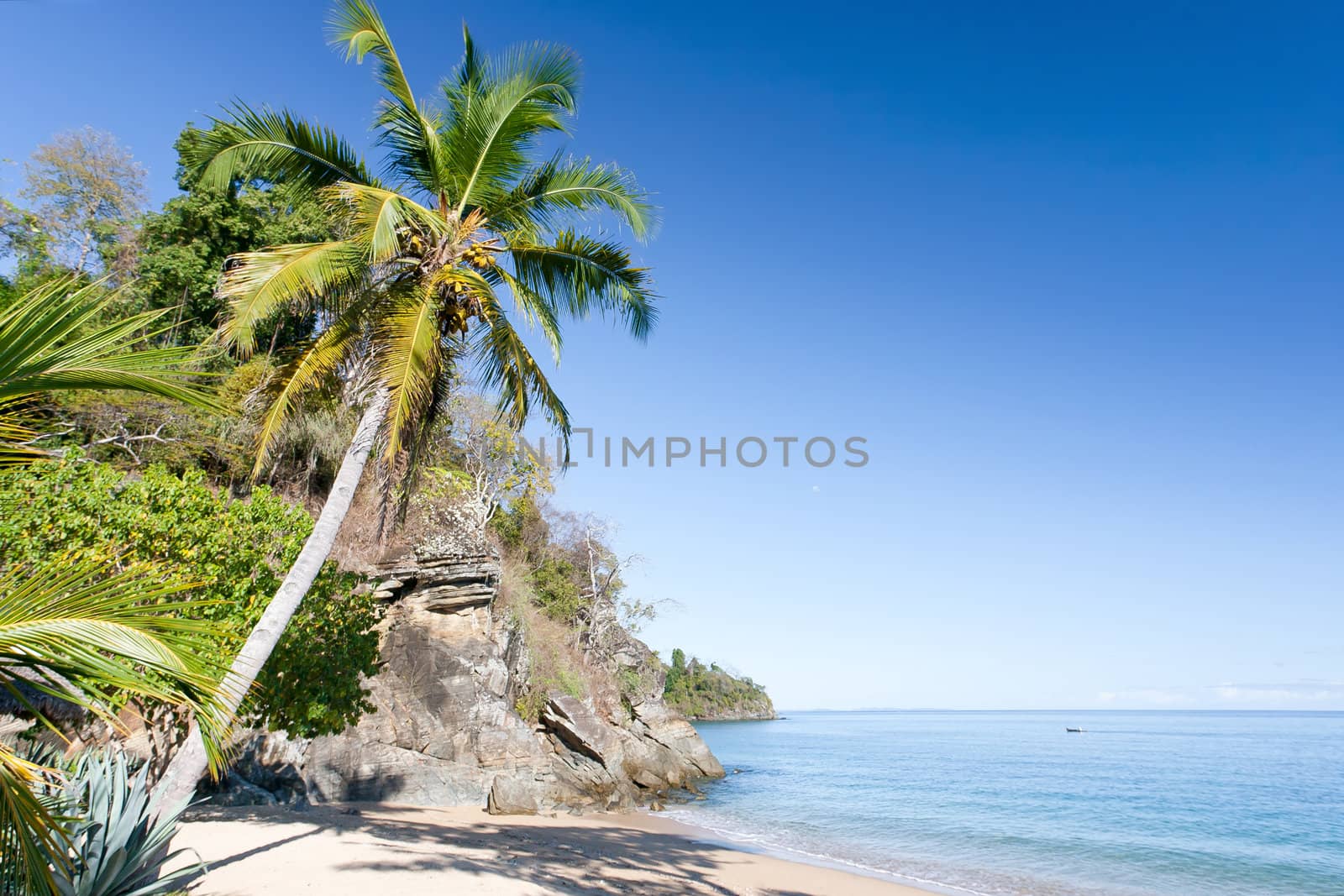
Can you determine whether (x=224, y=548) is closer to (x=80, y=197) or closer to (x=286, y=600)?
(x=286, y=600)

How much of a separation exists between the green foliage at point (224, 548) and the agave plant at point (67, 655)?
5775 mm

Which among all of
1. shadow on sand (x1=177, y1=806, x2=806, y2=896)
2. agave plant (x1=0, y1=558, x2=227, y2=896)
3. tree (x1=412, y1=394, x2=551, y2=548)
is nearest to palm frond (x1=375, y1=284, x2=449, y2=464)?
agave plant (x1=0, y1=558, x2=227, y2=896)

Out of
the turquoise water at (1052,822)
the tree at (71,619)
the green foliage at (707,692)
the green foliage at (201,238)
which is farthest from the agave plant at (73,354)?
the green foliage at (707,692)

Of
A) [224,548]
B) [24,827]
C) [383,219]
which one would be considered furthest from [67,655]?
[224,548]

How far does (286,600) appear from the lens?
712cm

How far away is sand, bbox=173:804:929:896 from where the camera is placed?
7.63m

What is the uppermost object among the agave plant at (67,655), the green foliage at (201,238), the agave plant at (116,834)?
the green foliage at (201,238)

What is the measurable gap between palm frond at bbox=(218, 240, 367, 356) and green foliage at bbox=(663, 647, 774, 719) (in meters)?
85.8

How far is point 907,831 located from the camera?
65.5 feet

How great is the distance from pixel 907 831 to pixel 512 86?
68.1ft

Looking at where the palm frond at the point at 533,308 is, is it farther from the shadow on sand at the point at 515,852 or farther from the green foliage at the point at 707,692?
the green foliage at the point at 707,692

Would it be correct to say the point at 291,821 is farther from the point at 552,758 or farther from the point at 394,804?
the point at 552,758

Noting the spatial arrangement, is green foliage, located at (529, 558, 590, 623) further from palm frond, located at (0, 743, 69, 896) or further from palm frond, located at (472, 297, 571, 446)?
palm frond, located at (0, 743, 69, 896)

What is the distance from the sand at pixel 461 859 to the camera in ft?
25.0
